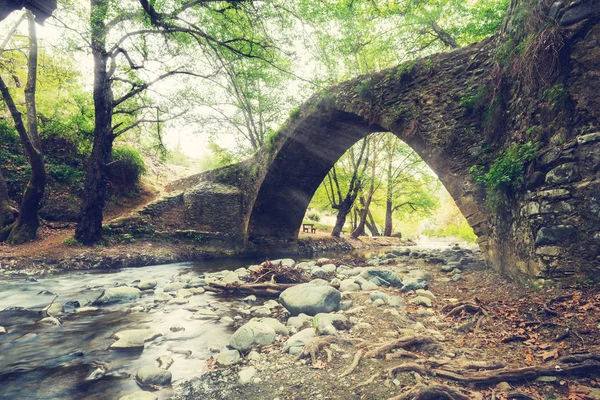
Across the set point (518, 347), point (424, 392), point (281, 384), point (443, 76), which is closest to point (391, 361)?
point (424, 392)

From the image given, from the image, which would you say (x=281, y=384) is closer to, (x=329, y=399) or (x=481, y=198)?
(x=329, y=399)

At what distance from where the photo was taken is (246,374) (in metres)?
2.26

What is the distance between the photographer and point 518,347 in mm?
2338

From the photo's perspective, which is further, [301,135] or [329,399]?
[301,135]

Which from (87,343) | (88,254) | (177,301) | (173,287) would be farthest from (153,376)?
(88,254)

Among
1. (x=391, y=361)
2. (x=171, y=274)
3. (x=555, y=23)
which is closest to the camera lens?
(x=391, y=361)

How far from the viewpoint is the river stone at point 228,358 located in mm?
2523

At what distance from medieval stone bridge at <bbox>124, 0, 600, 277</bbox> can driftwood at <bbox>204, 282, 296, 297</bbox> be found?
375 cm

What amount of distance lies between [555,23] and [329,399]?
4877 mm

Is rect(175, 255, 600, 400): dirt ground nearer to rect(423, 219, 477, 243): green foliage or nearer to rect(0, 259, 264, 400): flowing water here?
rect(0, 259, 264, 400): flowing water

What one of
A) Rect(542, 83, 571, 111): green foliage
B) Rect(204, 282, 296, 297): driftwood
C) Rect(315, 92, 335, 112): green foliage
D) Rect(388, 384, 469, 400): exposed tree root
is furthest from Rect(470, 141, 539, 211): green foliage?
Rect(315, 92, 335, 112): green foliage

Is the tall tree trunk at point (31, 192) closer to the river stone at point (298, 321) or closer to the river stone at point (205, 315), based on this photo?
the river stone at point (205, 315)

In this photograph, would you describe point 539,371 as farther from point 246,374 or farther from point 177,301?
point 177,301

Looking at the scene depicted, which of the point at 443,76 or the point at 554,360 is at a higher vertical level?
the point at 443,76
